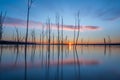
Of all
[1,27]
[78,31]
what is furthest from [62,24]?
[1,27]

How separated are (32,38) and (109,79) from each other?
79069mm

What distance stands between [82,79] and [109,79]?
3.55ft

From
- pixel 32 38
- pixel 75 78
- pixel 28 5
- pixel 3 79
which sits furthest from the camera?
pixel 32 38

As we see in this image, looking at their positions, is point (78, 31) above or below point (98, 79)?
above

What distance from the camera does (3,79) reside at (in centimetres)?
775

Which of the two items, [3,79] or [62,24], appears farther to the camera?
[62,24]

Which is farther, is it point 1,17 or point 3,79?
point 1,17

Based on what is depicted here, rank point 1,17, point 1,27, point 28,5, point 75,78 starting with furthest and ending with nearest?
point 1,27
point 1,17
point 28,5
point 75,78

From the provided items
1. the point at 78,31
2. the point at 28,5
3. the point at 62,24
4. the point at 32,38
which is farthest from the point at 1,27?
the point at 32,38

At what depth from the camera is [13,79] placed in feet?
25.6

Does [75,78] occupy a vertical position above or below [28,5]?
below

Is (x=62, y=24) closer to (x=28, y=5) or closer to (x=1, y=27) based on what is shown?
(x=1, y=27)

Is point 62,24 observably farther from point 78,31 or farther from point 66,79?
point 66,79

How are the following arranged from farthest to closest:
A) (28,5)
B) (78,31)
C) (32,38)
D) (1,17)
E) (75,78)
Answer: (32,38) → (78,31) → (1,17) → (28,5) → (75,78)
